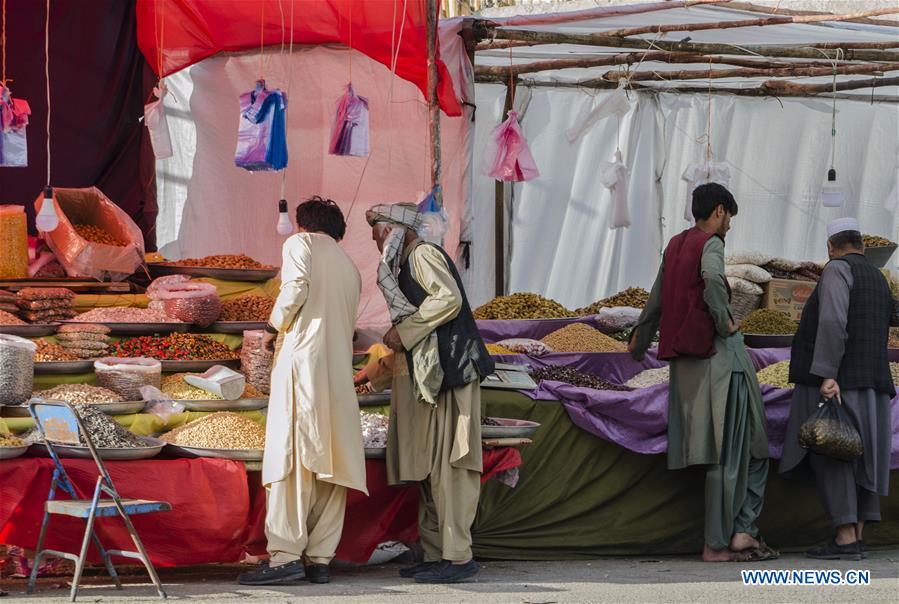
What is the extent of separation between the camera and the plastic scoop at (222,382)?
6.07 m

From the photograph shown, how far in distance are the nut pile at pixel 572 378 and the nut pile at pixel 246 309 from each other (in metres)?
1.56

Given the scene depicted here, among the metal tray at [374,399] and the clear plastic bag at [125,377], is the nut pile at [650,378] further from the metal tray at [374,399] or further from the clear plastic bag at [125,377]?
the clear plastic bag at [125,377]

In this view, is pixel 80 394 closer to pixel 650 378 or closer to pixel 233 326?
pixel 233 326

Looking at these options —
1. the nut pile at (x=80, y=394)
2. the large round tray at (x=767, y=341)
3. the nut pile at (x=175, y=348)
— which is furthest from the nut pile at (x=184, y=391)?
the large round tray at (x=767, y=341)

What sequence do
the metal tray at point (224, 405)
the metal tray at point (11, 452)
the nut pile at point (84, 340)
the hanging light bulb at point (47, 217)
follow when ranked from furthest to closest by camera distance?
the hanging light bulb at point (47, 217) < the nut pile at point (84, 340) < the metal tray at point (224, 405) < the metal tray at point (11, 452)

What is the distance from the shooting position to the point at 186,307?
6.93 metres

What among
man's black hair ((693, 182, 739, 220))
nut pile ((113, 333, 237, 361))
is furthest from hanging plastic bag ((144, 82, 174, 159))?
man's black hair ((693, 182, 739, 220))

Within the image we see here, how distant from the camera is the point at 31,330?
6496 mm

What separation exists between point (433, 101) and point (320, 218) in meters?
2.03

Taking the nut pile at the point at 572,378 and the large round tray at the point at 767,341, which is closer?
the nut pile at the point at 572,378

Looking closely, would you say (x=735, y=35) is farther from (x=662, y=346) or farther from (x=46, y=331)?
(x=46, y=331)

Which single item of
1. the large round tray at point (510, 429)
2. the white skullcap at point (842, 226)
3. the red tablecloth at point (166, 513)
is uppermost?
the white skullcap at point (842, 226)

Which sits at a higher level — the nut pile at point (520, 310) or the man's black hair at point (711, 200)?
the man's black hair at point (711, 200)

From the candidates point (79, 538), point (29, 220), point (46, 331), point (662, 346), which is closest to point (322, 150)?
point (29, 220)
